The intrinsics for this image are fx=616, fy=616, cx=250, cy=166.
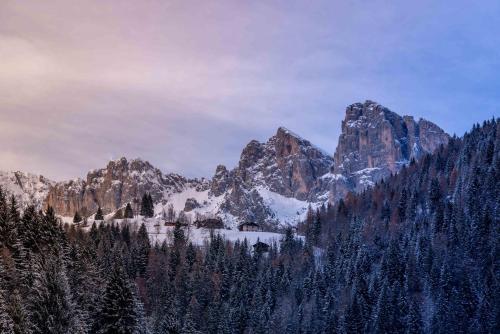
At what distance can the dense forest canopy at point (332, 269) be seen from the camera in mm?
85062

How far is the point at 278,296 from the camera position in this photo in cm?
13125

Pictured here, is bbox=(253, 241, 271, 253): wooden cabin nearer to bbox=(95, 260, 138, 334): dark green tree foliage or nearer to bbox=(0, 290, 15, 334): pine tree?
bbox=(95, 260, 138, 334): dark green tree foliage

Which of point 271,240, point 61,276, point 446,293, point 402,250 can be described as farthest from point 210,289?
point 61,276

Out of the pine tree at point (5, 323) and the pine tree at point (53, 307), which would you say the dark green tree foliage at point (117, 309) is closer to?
the pine tree at point (53, 307)

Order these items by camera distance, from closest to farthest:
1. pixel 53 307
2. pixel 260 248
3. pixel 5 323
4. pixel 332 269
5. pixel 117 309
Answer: pixel 5 323
pixel 53 307
pixel 117 309
pixel 332 269
pixel 260 248

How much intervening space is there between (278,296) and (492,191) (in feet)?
166

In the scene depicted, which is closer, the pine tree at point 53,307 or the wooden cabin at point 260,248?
the pine tree at point 53,307

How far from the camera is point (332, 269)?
133750 mm

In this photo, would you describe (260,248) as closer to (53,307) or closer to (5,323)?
(53,307)

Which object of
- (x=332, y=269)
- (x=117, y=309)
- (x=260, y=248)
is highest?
(x=260, y=248)

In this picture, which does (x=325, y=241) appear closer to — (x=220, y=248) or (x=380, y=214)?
(x=380, y=214)

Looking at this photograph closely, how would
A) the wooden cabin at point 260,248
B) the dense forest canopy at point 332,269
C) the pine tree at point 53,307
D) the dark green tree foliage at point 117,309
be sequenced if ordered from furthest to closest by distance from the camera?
the wooden cabin at point 260,248 → the dense forest canopy at point 332,269 → the dark green tree foliage at point 117,309 → the pine tree at point 53,307

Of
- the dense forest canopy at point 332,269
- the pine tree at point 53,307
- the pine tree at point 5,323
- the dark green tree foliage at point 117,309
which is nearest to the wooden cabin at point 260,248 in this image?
the dense forest canopy at point 332,269

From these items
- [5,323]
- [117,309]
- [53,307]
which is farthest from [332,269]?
[5,323]
